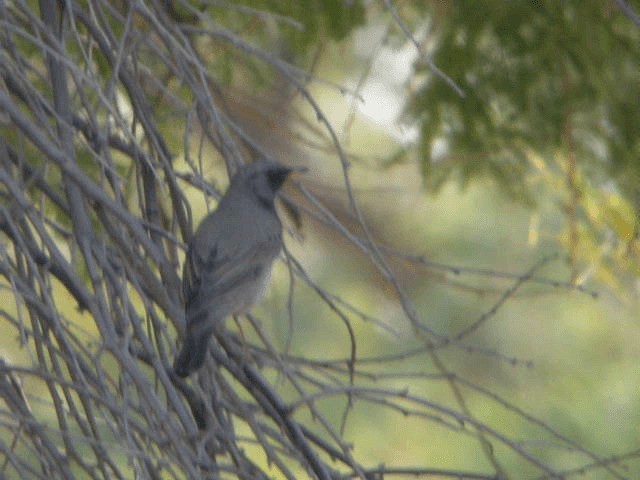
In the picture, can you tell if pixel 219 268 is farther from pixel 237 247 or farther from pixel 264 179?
pixel 264 179

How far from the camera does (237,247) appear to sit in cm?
340

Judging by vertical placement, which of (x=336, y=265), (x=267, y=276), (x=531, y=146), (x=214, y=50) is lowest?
(x=267, y=276)

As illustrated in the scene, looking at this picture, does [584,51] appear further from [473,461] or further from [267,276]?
[473,461]

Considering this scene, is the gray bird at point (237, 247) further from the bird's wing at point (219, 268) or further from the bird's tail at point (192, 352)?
the bird's tail at point (192, 352)

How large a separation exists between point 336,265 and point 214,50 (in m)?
6.52

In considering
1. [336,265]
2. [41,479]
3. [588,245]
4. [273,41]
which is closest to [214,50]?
[273,41]

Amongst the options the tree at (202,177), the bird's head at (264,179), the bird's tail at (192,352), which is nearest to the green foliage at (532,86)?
the tree at (202,177)

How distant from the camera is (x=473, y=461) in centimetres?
866

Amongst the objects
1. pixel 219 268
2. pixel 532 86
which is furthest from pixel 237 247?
pixel 532 86

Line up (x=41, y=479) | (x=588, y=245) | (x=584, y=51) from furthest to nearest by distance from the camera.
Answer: (x=588, y=245), (x=584, y=51), (x=41, y=479)

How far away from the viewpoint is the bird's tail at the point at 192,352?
8.68 ft

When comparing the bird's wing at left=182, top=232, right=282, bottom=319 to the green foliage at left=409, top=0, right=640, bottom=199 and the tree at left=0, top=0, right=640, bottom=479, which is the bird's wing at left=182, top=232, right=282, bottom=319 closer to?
the tree at left=0, top=0, right=640, bottom=479

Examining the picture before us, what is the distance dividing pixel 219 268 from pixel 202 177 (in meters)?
0.62

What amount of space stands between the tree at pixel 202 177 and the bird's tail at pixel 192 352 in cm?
3
